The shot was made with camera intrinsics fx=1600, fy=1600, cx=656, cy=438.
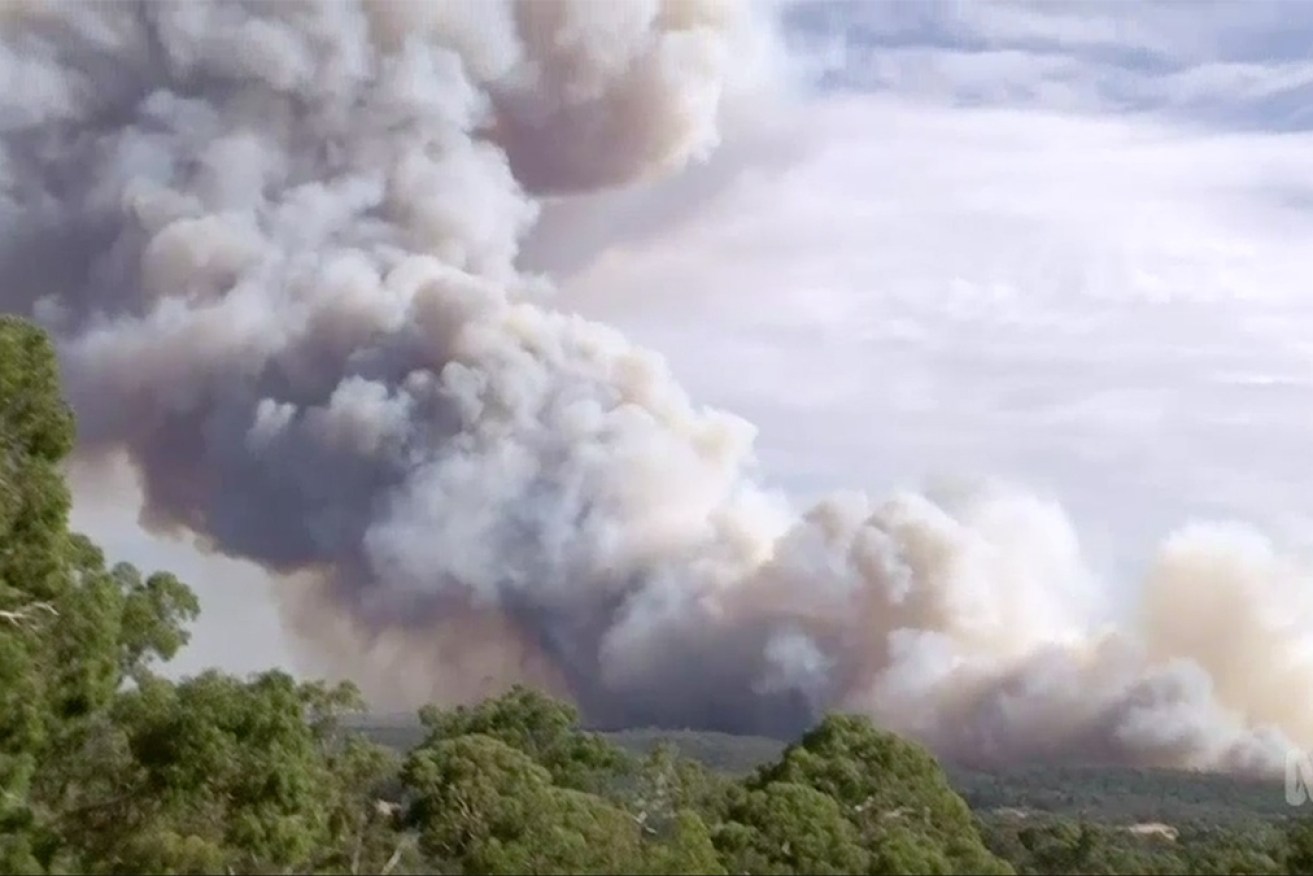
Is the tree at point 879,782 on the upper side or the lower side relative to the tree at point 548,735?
lower

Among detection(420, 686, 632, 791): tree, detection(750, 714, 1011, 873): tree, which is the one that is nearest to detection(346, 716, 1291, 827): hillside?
detection(420, 686, 632, 791): tree

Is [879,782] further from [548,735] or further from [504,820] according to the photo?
[548,735]

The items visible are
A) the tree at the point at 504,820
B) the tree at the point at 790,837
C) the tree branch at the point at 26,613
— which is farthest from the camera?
the tree at the point at 790,837

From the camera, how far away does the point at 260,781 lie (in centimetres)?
1775

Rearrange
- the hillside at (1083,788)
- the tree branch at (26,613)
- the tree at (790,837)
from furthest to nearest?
the hillside at (1083,788), the tree at (790,837), the tree branch at (26,613)

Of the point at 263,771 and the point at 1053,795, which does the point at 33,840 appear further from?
the point at 1053,795

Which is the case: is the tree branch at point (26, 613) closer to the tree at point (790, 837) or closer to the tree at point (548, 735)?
the tree at point (790, 837)

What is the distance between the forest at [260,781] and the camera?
695 inches

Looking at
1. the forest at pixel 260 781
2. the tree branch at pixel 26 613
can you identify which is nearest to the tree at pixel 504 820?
the forest at pixel 260 781

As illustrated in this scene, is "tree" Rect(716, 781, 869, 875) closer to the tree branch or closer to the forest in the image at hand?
the forest

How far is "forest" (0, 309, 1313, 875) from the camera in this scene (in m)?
17.6

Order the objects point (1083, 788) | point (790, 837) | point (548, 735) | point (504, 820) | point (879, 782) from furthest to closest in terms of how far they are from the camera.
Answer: point (1083, 788) < point (548, 735) < point (879, 782) < point (790, 837) < point (504, 820)

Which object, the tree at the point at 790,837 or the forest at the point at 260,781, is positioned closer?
the forest at the point at 260,781

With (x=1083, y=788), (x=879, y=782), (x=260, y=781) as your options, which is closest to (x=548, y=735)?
(x=879, y=782)
